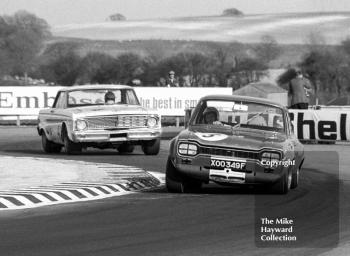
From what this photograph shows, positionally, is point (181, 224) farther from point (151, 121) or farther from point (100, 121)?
point (151, 121)

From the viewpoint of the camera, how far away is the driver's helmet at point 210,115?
13.9m

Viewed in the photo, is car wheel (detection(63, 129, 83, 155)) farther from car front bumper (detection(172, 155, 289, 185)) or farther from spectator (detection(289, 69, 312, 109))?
spectator (detection(289, 69, 312, 109))

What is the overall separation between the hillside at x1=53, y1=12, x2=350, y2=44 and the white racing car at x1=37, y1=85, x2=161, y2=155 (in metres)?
90.2

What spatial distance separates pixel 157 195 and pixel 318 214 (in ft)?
8.07

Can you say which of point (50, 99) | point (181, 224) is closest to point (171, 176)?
point (181, 224)

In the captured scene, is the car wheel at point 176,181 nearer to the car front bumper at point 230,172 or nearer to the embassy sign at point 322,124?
the car front bumper at point 230,172

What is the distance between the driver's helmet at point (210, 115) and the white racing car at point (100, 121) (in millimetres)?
5577

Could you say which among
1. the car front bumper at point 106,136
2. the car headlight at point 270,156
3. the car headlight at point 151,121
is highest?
the car headlight at point 270,156

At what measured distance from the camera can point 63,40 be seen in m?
115

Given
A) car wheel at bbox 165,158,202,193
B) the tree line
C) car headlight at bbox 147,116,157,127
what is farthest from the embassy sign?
the tree line

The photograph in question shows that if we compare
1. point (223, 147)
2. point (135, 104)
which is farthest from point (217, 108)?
point (135, 104)

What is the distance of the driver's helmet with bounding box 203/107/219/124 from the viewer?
1393 cm

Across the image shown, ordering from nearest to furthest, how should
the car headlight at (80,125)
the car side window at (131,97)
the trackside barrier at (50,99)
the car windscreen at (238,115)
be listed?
the car windscreen at (238,115)
the car headlight at (80,125)
the car side window at (131,97)
the trackside barrier at (50,99)

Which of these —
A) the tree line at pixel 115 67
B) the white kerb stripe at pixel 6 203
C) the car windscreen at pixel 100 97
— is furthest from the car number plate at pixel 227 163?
the tree line at pixel 115 67
